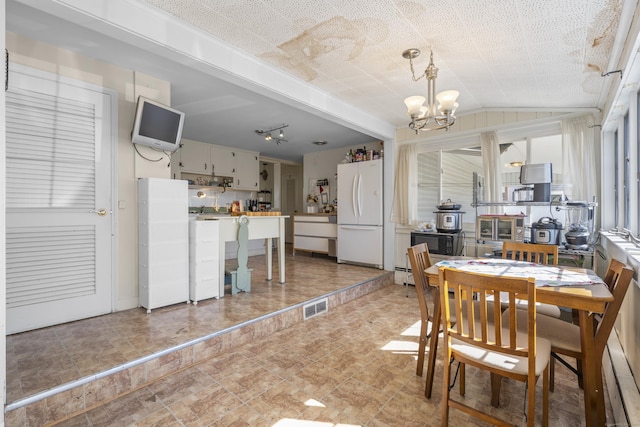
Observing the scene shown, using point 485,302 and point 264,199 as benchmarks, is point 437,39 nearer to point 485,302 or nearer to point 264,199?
point 485,302

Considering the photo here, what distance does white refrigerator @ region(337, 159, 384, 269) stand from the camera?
520cm

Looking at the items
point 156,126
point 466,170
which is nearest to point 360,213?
point 466,170

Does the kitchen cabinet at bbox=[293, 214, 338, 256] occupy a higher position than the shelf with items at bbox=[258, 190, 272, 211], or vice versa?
the shelf with items at bbox=[258, 190, 272, 211]

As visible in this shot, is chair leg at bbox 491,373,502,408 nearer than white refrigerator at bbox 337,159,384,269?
Yes

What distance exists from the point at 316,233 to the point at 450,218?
2875 mm

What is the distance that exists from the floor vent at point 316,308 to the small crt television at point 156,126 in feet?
7.53

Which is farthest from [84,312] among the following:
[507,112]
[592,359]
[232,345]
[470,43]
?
[507,112]

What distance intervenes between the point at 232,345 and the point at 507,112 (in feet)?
14.2

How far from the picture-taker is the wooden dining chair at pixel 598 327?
1459mm

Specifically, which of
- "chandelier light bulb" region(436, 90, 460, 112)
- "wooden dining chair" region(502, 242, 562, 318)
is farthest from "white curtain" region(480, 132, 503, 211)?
"chandelier light bulb" region(436, 90, 460, 112)

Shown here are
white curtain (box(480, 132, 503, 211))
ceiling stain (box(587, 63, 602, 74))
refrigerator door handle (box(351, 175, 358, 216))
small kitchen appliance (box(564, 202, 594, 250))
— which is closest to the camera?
ceiling stain (box(587, 63, 602, 74))

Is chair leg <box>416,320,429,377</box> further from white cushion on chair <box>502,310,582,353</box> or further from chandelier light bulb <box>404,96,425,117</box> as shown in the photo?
chandelier light bulb <box>404,96,425,117</box>

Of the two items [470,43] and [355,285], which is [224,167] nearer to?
[355,285]

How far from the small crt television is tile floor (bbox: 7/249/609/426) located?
169 cm
